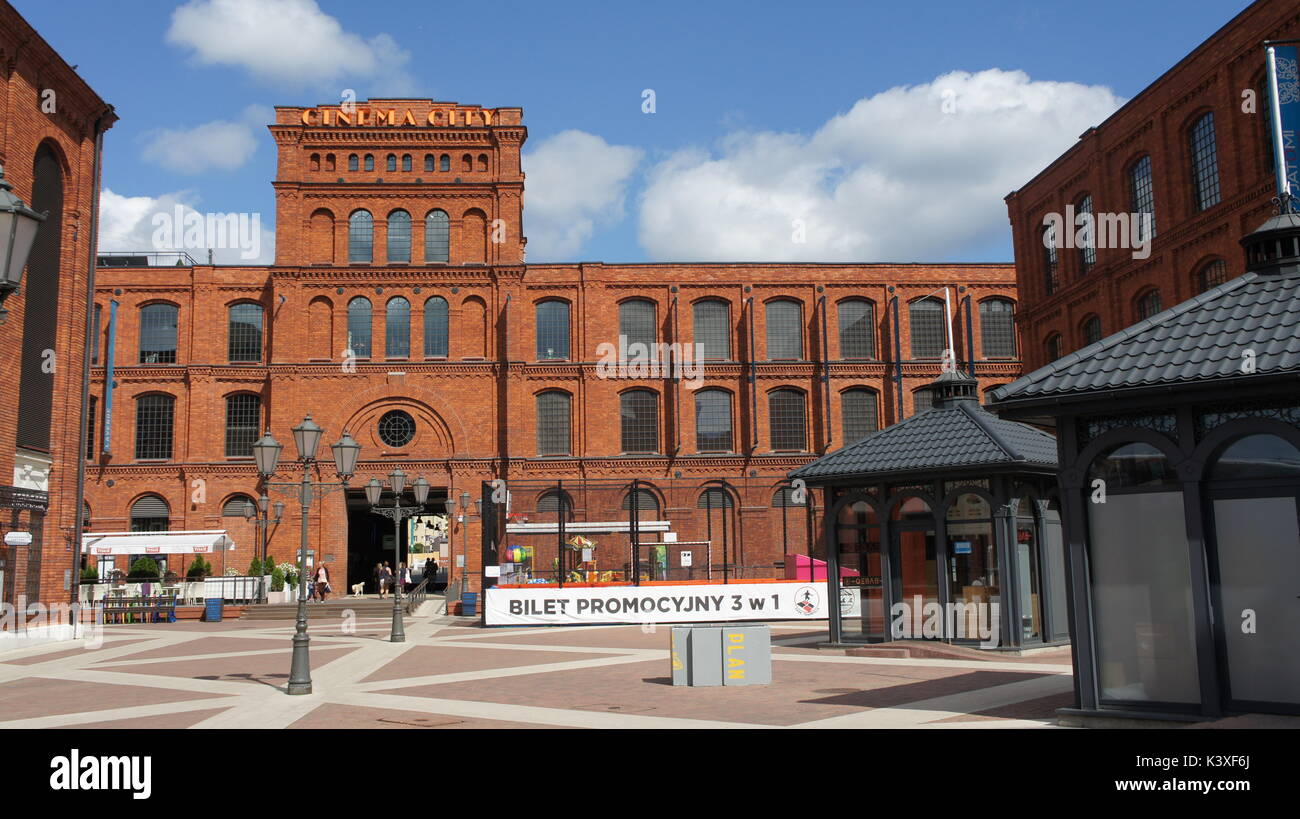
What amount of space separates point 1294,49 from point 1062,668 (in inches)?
567

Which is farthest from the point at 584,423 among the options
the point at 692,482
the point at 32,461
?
the point at 32,461

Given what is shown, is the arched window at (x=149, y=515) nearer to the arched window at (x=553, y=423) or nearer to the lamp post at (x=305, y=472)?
the arched window at (x=553, y=423)

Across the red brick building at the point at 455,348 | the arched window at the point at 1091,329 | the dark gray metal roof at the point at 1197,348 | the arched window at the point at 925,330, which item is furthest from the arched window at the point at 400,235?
the dark gray metal roof at the point at 1197,348

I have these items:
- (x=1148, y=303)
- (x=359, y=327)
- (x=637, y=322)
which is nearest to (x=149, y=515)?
(x=359, y=327)

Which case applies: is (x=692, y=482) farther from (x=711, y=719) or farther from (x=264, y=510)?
(x=711, y=719)

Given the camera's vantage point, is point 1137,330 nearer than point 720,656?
Yes

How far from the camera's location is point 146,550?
131ft

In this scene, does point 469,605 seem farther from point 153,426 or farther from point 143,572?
point 153,426

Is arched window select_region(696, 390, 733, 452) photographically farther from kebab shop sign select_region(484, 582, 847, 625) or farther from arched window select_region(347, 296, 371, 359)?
kebab shop sign select_region(484, 582, 847, 625)

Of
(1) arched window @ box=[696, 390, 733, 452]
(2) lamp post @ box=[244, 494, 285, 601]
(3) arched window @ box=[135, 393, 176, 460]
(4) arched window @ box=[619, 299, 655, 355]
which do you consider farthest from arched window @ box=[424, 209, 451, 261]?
(3) arched window @ box=[135, 393, 176, 460]

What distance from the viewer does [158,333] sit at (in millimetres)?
47312

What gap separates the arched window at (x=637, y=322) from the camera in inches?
1903

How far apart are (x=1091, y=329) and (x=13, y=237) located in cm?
3330

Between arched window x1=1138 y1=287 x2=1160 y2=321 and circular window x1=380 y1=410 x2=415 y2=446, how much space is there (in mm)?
28125
